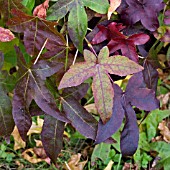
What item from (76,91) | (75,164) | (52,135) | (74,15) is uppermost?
(74,15)

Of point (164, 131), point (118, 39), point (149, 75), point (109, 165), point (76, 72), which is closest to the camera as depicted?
point (76, 72)

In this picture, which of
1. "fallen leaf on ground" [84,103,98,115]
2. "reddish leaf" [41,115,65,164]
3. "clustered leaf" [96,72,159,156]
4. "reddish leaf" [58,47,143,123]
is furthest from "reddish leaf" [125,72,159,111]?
"fallen leaf on ground" [84,103,98,115]

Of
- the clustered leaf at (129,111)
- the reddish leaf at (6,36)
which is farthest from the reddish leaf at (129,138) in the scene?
the reddish leaf at (6,36)

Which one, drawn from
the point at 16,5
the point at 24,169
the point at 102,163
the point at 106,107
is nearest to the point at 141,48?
the point at 106,107

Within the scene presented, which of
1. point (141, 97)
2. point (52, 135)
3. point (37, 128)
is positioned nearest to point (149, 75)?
point (141, 97)

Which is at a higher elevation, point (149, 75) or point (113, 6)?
point (113, 6)

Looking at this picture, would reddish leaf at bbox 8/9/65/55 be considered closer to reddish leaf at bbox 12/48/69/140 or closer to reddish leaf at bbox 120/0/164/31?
reddish leaf at bbox 12/48/69/140

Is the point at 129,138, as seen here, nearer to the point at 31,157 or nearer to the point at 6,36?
the point at 6,36
